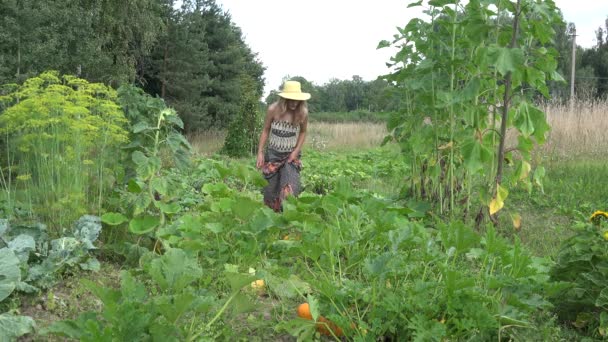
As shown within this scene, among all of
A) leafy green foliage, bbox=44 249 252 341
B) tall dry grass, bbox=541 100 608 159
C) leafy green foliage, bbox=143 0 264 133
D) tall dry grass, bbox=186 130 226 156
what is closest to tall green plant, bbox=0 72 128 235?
leafy green foliage, bbox=44 249 252 341

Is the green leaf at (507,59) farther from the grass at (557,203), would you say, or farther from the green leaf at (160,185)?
the green leaf at (160,185)

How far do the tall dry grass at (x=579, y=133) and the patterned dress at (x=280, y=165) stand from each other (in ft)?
17.5

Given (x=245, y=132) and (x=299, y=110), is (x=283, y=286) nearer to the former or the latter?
(x=299, y=110)

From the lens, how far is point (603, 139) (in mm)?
10070

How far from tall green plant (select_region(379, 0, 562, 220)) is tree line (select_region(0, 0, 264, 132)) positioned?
10.8 meters

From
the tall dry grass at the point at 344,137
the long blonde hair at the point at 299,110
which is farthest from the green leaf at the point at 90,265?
the tall dry grass at the point at 344,137

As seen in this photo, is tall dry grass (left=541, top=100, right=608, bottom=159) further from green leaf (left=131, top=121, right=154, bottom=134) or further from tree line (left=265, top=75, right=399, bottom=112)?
tree line (left=265, top=75, right=399, bottom=112)

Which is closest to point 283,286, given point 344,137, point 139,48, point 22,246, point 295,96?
point 22,246

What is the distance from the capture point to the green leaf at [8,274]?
2436mm

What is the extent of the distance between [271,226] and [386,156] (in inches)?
350

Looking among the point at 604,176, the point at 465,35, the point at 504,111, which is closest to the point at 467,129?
the point at 504,111

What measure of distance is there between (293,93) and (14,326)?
3199 mm

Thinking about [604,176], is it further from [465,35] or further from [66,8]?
[66,8]

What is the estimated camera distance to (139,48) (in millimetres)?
20922
